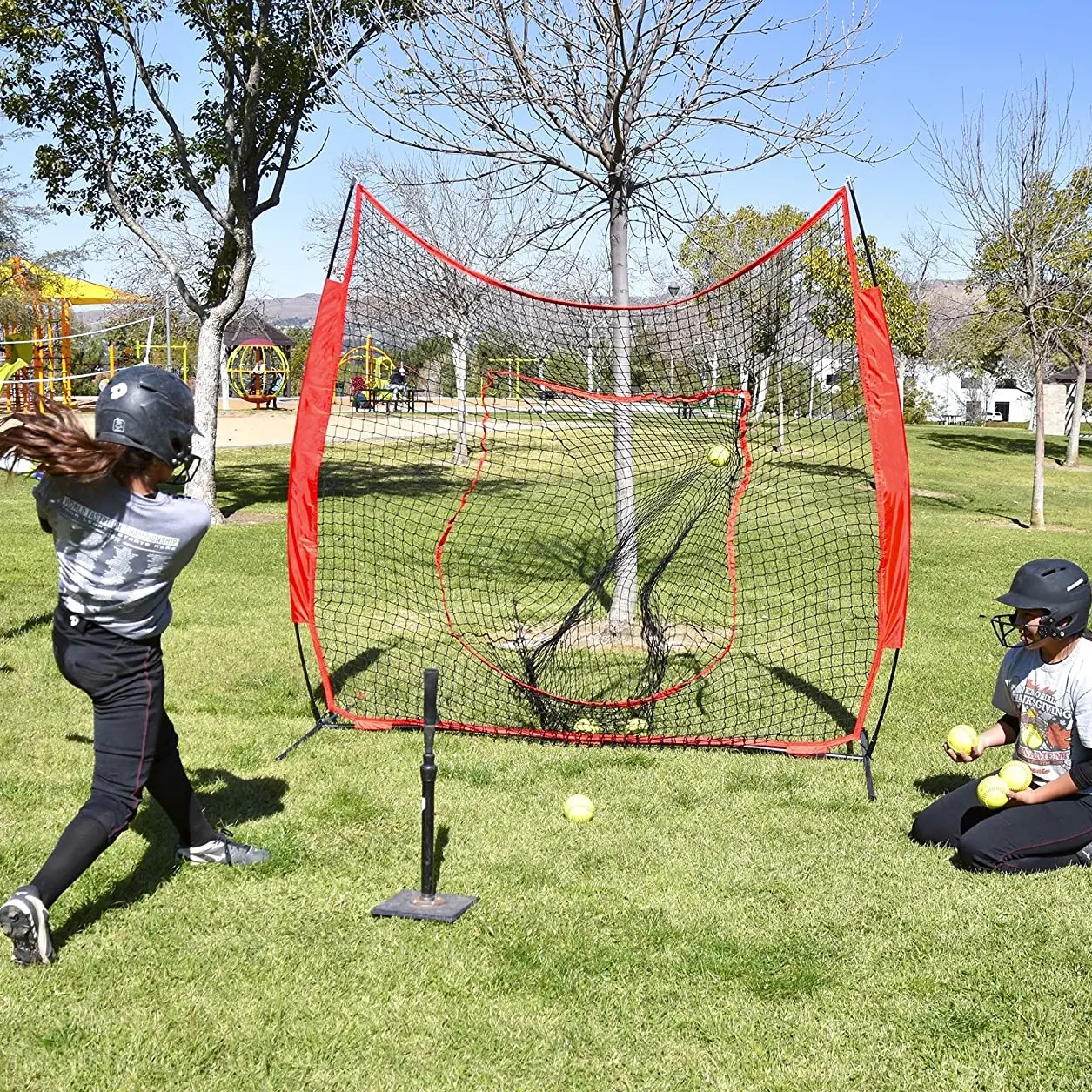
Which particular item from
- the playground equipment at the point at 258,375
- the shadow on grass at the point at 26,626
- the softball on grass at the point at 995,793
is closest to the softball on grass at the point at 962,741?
the softball on grass at the point at 995,793

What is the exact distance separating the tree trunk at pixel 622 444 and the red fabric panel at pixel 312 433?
2.03 m

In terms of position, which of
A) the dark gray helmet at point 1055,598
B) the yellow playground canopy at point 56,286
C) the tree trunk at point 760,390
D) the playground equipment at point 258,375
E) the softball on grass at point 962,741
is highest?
the yellow playground canopy at point 56,286

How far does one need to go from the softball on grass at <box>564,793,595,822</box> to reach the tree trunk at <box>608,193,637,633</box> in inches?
100

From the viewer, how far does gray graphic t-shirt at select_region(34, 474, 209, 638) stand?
12.9ft

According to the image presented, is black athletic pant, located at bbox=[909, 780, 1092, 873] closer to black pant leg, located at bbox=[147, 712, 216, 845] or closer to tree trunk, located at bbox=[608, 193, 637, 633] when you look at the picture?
black pant leg, located at bbox=[147, 712, 216, 845]

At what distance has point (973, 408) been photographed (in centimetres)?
6319

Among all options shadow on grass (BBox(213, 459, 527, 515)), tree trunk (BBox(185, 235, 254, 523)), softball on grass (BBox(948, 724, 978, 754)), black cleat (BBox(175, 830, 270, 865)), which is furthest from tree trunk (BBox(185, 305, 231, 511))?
softball on grass (BBox(948, 724, 978, 754))

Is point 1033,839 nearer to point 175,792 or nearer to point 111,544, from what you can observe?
point 175,792

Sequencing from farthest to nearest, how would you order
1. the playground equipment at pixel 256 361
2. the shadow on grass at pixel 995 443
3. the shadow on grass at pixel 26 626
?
the playground equipment at pixel 256 361 → the shadow on grass at pixel 995 443 → the shadow on grass at pixel 26 626

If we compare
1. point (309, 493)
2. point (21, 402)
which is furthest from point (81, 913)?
point (21, 402)

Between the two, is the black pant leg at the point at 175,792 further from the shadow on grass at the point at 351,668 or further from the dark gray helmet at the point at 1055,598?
the dark gray helmet at the point at 1055,598

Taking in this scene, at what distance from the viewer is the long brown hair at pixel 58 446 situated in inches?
145

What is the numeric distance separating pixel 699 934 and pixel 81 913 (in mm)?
2150

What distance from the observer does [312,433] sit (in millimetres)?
6133
